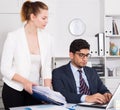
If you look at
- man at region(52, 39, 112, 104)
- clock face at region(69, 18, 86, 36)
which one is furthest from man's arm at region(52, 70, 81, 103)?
clock face at region(69, 18, 86, 36)

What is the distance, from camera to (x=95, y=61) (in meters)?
4.66

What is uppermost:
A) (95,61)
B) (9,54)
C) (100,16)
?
(100,16)

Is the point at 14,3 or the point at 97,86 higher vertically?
the point at 14,3

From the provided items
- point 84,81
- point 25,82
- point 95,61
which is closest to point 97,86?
point 84,81

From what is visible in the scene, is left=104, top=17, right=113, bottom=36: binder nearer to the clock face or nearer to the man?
the clock face

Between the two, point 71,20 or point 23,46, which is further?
point 71,20

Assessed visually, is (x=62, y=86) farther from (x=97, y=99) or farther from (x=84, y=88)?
(x=97, y=99)

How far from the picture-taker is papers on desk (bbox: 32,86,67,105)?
79.0 inches

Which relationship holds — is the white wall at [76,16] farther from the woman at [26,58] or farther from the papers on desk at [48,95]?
the papers on desk at [48,95]

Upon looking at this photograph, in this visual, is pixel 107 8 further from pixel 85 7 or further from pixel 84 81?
pixel 84 81

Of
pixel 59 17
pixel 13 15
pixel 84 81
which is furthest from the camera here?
pixel 59 17

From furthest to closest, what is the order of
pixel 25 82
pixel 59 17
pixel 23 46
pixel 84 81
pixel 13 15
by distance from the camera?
1. pixel 59 17
2. pixel 13 15
3. pixel 84 81
4. pixel 23 46
5. pixel 25 82

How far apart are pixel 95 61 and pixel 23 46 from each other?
2516 millimetres

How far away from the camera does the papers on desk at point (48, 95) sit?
2006mm
